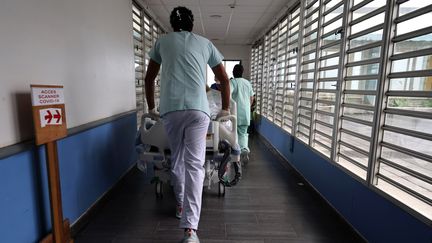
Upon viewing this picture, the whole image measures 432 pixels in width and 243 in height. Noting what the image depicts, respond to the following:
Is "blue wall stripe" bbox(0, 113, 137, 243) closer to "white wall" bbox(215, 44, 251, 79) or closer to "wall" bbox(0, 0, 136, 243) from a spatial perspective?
"wall" bbox(0, 0, 136, 243)

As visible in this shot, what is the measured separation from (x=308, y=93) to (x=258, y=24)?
112 inches

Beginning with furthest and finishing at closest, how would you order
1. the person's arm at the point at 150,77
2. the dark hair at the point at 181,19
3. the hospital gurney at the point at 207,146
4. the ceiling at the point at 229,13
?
the ceiling at the point at 229,13 < the hospital gurney at the point at 207,146 < the person's arm at the point at 150,77 < the dark hair at the point at 181,19

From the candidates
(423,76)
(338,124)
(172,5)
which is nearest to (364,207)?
(338,124)

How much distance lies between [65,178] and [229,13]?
3.95 meters

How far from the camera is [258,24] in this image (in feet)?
18.5

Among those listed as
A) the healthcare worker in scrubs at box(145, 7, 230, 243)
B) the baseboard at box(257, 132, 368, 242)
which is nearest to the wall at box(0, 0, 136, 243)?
the healthcare worker in scrubs at box(145, 7, 230, 243)

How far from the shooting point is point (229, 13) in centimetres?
471

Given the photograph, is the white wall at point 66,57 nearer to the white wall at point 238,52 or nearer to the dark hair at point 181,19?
the dark hair at point 181,19

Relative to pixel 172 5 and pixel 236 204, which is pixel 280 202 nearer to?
pixel 236 204

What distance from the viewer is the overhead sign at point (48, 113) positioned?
1.44m

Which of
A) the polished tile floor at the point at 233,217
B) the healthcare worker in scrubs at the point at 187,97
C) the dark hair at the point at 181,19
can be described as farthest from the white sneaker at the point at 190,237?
the dark hair at the point at 181,19

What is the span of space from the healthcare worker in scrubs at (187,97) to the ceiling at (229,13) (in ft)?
8.14

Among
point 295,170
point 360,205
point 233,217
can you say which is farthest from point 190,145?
point 295,170

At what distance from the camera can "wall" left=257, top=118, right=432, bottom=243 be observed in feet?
4.85
